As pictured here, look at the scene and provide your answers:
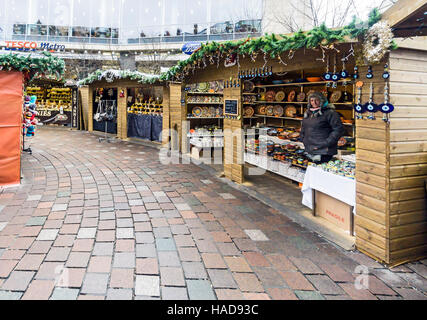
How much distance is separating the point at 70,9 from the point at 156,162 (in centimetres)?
2617

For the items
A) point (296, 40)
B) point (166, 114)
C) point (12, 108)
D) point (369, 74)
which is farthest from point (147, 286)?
point (166, 114)

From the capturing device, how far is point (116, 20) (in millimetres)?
28188

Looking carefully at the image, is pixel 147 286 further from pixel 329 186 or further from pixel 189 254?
pixel 329 186

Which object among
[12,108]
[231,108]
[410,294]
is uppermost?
[231,108]

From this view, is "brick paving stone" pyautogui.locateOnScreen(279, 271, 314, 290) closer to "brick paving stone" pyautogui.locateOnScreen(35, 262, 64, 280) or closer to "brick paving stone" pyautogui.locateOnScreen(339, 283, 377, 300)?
"brick paving stone" pyautogui.locateOnScreen(339, 283, 377, 300)

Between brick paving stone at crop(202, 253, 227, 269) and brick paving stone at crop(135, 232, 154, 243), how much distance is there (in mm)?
706

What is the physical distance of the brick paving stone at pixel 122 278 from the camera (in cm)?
263

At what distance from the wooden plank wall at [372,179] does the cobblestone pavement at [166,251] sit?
231 mm

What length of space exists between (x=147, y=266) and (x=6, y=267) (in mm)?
1292

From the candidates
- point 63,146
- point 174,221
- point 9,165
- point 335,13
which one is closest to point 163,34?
point 335,13

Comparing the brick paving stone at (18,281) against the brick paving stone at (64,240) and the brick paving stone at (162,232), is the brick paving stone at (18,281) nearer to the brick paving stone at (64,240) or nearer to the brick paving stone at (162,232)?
the brick paving stone at (64,240)

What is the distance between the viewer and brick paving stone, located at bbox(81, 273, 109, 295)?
2.54 meters

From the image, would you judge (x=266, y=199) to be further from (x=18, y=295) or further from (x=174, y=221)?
(x=18, y=295)

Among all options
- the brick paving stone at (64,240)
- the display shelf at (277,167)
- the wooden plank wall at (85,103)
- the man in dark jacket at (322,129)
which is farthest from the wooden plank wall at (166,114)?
the brick paving stone at (64,240)
